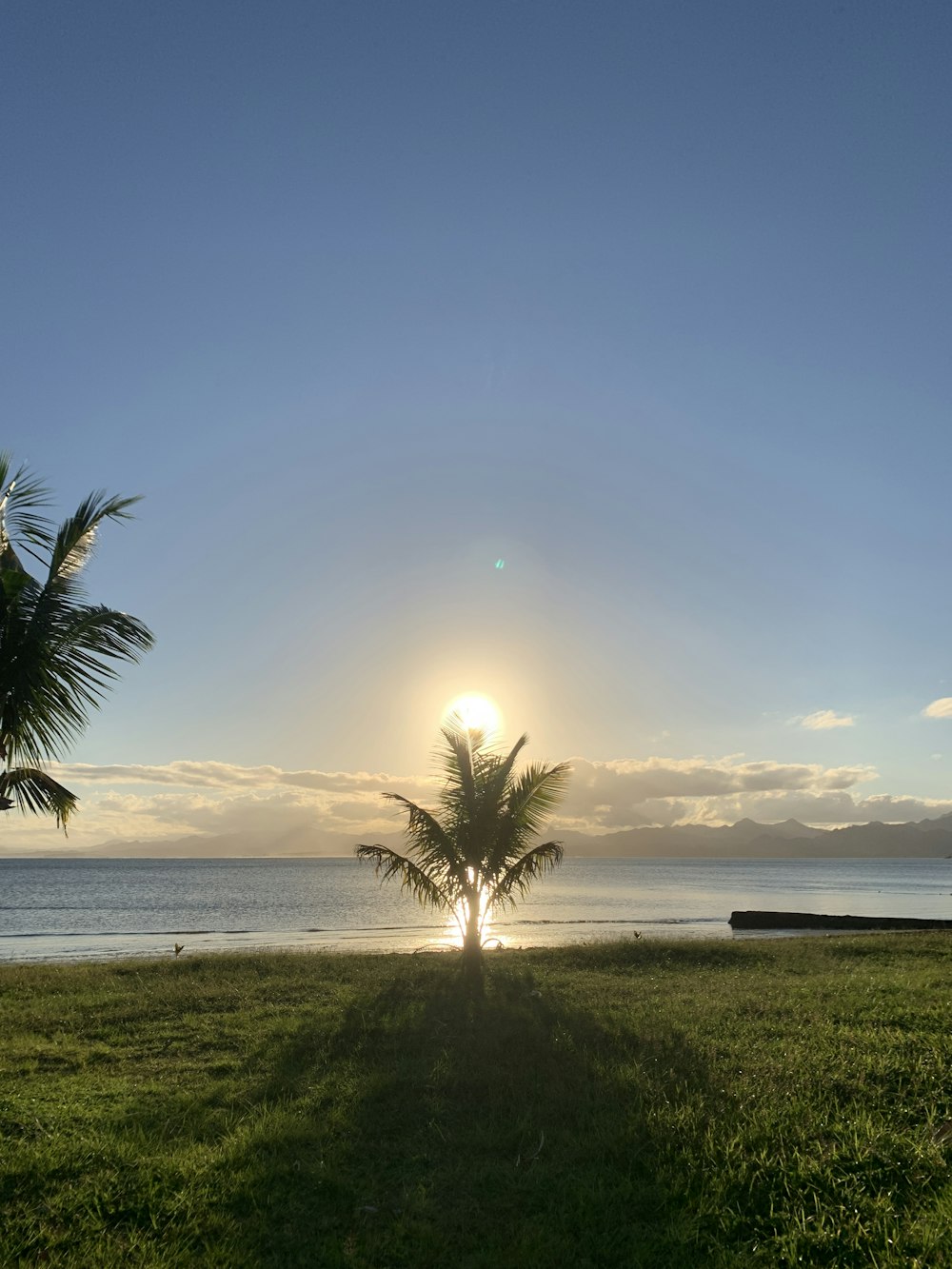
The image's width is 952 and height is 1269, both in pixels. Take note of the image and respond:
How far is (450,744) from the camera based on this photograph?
19.1 meters

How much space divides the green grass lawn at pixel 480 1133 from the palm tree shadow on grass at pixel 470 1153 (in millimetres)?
26

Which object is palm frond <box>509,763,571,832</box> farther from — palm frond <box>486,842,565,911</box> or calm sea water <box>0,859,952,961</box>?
calm sea water <box>0,859,952,961</box>

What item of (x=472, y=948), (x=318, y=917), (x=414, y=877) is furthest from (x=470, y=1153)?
(x=318, y=917)

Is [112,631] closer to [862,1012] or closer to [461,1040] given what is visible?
[461,1040]

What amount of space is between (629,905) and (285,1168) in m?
61.9

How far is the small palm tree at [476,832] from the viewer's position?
18.7 meters

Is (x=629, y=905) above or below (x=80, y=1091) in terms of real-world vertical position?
below

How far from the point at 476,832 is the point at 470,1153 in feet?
35.8

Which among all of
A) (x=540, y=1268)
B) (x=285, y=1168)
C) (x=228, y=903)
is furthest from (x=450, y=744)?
(x=228, y=903)

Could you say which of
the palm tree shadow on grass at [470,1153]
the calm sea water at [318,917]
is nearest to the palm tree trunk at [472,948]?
the palm tree shadow on grass at [470,1153]

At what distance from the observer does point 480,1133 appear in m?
8.09

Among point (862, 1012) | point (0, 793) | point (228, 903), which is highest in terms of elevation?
point (0, 793)

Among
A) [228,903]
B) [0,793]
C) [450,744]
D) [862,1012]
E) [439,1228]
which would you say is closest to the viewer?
[439,1228]

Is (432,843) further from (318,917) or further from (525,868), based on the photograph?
(318,917)
